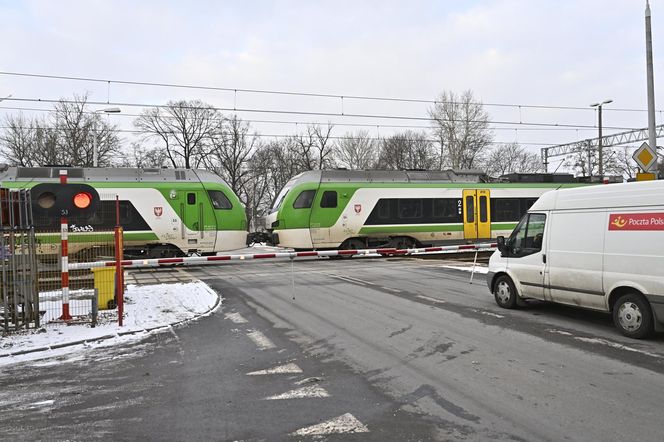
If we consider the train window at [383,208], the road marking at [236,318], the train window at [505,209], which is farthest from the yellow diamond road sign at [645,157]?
the train window at [505,209]

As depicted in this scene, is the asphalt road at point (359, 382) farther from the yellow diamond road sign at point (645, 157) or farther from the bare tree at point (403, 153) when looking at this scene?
the bare tree at point (403, 153)

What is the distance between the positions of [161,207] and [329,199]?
6672mm

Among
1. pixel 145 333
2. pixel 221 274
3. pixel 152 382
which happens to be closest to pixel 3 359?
pixel 145 333

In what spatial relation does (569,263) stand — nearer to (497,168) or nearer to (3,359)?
Answer: (3,359)

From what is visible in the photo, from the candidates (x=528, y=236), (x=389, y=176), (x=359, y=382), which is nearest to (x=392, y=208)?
(x=389, y=176)

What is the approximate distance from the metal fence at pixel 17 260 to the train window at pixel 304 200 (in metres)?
13.6

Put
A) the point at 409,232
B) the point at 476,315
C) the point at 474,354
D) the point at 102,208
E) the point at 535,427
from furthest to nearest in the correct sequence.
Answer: the point at 409,232, the point at 102,208, the point at 476,315, the point at 474,354, the point at 535,427

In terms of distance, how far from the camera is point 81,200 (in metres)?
8.00

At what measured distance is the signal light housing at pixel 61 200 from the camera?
7.80 meters

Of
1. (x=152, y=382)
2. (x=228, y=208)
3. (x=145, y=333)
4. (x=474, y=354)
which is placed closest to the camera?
(x=152, y=382)

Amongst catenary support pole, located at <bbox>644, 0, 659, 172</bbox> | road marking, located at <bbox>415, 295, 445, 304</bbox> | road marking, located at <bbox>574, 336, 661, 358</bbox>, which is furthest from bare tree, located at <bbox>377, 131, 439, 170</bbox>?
road marking, located at <bbox>574, 336, 661, 358</bbox>

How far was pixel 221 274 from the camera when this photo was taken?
55.3 feet

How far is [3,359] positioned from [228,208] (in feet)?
45.7

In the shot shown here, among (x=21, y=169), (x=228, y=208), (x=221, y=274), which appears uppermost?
(x=21, y=169)
